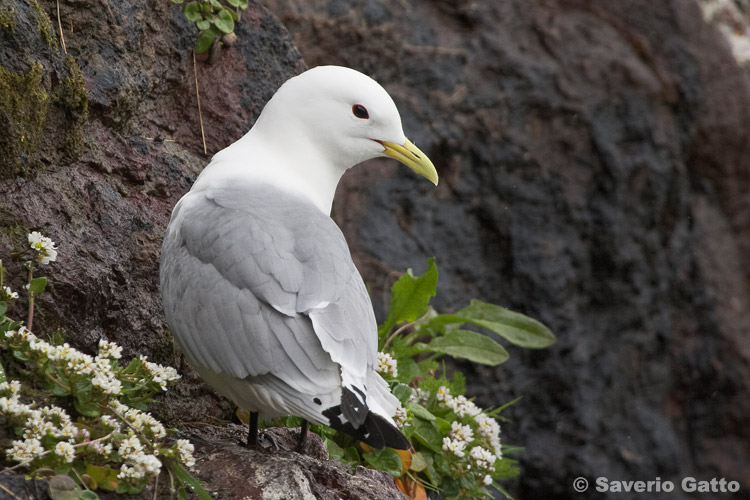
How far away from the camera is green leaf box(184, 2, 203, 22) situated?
12.0ft

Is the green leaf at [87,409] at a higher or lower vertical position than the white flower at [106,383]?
lower

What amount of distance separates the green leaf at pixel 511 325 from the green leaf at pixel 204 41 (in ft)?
5.45

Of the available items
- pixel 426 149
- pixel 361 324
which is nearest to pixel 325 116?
pixel 361 324

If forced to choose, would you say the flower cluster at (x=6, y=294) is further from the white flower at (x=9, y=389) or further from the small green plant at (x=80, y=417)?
the white flower at (x=9, y=389)

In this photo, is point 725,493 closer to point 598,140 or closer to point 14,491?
point 598,140

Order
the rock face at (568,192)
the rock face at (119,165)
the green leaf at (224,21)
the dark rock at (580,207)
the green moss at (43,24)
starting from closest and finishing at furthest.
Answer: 1. the rock face at (119,165)
2. the green moss at (43,24)
3. the green leaf at (224,21)
4. the rock face at (568,192)
5. the dark rock at (580,207)

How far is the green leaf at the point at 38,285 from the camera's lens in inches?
104

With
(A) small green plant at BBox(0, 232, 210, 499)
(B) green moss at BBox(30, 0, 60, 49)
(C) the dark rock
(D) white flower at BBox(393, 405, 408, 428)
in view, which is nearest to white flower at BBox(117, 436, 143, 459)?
(A) small green plant at BBox(0, 232, 210, 499)

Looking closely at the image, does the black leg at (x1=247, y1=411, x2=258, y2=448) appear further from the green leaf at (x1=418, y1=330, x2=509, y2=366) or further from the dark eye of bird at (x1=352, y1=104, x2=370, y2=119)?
the green leaf at (x1=418, y1=330, x2=509, y2=366)

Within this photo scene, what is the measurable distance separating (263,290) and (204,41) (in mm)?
1655

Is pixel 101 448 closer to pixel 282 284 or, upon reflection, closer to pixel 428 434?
pixel 282 284

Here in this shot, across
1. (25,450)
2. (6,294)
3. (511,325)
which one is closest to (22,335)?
(6,294)

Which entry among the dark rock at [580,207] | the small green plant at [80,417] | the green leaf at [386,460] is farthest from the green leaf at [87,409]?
the dark rock at [580,207]

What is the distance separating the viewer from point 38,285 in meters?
2.65
